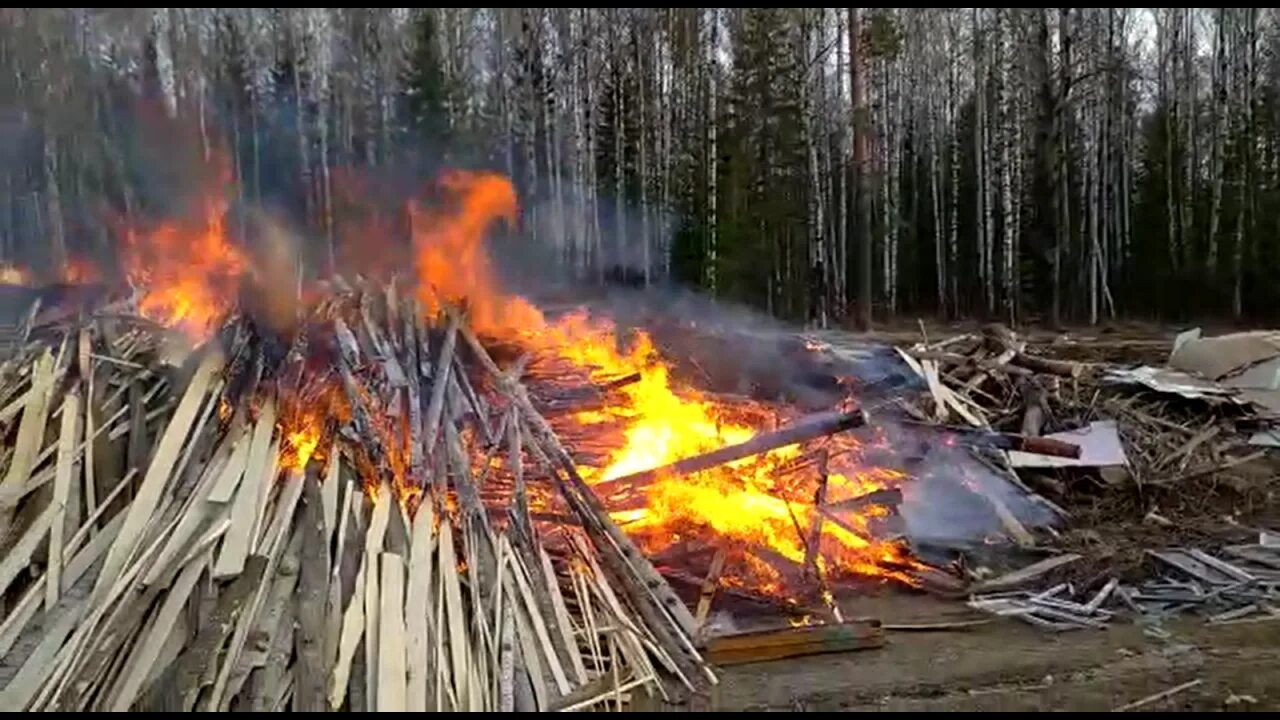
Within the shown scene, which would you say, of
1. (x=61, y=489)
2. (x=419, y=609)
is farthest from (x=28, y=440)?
(x=419, y=609)

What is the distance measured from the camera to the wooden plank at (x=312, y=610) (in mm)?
4633

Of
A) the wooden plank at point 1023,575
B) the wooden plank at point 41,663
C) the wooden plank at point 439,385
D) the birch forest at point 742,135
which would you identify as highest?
the birch forest at point 742,135

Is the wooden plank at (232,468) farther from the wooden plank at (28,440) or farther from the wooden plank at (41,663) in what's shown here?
the wooden plank at (28,440)

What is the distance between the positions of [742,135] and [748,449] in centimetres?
1818

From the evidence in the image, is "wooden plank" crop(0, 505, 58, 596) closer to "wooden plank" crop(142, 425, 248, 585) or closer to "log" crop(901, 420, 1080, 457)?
"wooden plank" crop(142, 425, 248, 585)

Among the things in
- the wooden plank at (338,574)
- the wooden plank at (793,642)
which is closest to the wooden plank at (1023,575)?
the wooden plank at (793,642)

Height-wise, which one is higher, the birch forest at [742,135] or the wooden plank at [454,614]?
the birch forest at [742,135]

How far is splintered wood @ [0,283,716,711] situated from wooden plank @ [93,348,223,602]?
0.01m

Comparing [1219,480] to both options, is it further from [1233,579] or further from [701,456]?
[701,456]

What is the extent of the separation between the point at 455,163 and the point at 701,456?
19714mm

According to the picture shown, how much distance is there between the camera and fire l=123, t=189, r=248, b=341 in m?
8.12

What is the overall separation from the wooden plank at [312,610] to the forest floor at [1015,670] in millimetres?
2040

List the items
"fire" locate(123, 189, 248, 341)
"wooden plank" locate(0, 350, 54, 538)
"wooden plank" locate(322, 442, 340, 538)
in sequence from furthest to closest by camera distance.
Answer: "fire" locate(123, 189, 248, 341) → "wooden plank" locate(0, 350, 54, 538) → "wooden plank" locate(322, 442, 340, 538)

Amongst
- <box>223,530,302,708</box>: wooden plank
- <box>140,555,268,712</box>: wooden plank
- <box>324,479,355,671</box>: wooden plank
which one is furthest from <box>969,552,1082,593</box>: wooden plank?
<box>140,555,268,712</box>: wooden plank
